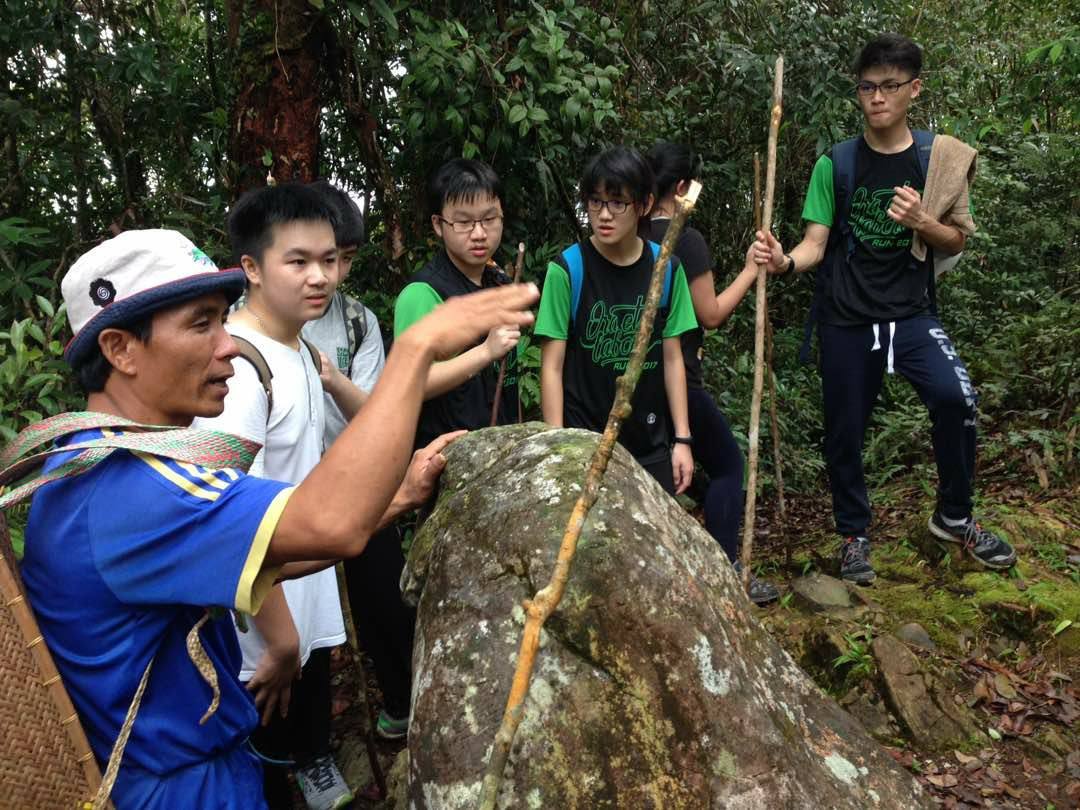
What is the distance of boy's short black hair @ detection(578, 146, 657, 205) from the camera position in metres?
3.87

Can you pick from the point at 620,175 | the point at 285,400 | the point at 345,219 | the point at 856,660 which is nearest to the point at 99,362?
the point at 285,400

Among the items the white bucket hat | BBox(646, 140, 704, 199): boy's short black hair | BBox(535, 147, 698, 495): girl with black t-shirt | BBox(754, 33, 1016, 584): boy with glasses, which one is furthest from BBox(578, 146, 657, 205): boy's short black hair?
the white bucket hat

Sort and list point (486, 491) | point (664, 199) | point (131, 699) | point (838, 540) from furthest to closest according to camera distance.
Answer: point (838, 540) < point (664, 199) < point (486, 491) < point (131, 699)

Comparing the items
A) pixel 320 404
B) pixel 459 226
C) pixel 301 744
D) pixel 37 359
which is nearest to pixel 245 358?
pixel 320 404

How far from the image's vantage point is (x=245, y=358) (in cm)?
286

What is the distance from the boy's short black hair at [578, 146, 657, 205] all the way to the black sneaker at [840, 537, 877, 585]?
2286 mm

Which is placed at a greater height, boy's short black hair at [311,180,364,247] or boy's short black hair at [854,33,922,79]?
boy's short black hair at [854,33,922,79]

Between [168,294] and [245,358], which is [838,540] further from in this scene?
[168,294]

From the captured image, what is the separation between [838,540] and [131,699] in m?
4.64

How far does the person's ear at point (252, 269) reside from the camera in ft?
10.3

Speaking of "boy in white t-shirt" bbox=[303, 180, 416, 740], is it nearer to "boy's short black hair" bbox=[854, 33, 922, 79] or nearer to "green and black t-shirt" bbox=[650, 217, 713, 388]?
"green and black t-shirt" bbox=[650, 217, 713, 388]

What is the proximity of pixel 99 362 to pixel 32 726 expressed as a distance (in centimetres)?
75

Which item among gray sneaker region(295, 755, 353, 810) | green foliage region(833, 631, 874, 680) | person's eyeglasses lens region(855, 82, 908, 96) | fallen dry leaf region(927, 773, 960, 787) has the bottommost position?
fallen dry leaf region(927, 773, 960, 787)

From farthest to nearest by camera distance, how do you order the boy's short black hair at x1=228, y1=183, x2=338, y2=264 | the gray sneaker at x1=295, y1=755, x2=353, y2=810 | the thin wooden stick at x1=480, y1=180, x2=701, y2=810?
the gray sneaker at x1=295, y1=755, x2=353, y2=810 → the boy's short black hair at x1=228, y1=183, x2=338, y2=264 → the thin wooden stick at x1=480, y1=180, x2=701, y2=810
